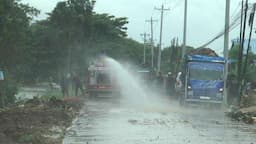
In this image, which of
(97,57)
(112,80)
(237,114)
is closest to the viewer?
(237,114)

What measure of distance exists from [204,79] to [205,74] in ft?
1.10

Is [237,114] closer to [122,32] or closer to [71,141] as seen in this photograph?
[71,141]

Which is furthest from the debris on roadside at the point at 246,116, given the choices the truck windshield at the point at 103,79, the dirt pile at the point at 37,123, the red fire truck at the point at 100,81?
the truck windshield at the point at 103,79

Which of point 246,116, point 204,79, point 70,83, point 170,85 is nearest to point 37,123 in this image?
point 246,116

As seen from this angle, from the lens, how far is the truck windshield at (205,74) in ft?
130

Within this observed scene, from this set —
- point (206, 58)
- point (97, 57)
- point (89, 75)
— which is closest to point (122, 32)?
point (97, 57)

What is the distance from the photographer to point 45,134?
61.6 feet

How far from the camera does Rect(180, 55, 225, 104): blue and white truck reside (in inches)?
1548

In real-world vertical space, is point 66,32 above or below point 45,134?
above

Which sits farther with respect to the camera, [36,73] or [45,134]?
[36,73]

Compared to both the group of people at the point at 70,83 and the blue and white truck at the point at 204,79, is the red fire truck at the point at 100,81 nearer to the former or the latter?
the group of people at the point at 70,83

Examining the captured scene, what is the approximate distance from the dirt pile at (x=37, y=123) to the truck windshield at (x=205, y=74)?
30.8ft

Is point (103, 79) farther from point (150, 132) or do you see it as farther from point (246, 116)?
point (150, 132)

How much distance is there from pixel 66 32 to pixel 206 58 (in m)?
19.2
